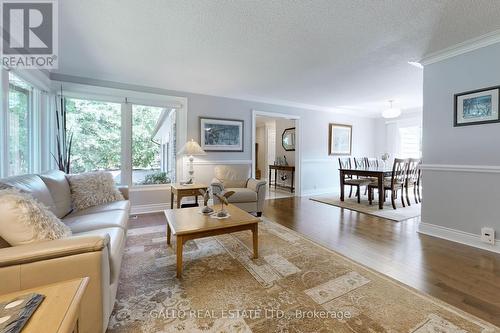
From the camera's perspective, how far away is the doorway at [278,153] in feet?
18.8

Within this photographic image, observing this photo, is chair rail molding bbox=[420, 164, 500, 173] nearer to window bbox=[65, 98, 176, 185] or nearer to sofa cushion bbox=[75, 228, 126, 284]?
sofa cushion bbox=[75, 228, 126, 284]

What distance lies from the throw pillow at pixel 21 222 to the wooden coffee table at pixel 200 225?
32.7 inches

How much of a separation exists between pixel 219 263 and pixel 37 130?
10.3 feet

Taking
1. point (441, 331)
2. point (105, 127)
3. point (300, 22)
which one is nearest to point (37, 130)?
point (105, 127)

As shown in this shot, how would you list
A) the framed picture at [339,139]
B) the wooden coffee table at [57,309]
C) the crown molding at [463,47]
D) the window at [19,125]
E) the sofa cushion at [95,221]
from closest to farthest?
1. the wooden coffee table at [57,309]
2. the sofa cushion at [95,221]
3. the crown molding at [463,47]
4. the window at [19,125]
5. the framed picture at [339,139]

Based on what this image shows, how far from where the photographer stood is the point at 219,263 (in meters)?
2.10

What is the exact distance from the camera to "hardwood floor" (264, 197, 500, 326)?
1662 mm

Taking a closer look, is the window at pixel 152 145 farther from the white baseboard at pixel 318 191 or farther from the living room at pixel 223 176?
the white baseboard at pixel 318 191

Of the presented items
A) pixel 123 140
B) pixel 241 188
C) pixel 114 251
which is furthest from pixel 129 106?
pixel 114 251

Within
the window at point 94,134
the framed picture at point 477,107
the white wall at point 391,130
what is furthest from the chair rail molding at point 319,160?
the window at point 94,134

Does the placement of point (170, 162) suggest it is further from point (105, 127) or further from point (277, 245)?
point (277, 245)

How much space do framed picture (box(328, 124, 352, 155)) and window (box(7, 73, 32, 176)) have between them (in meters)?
6.04

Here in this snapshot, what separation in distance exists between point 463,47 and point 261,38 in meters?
2.34

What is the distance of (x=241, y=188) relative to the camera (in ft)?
12.6
